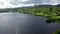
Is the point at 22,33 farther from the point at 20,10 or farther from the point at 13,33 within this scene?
the point at 20,10

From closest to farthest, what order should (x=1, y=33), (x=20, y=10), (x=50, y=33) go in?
1. (x=50, y=33)
2. (x=1, y=33)
3. (x=20, y=10)

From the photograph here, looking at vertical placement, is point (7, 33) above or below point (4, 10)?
above

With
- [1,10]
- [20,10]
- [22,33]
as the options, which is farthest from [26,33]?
[1,10]

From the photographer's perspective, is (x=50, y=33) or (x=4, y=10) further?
(x=4, y=10)

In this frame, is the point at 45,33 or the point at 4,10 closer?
the point at 45,33

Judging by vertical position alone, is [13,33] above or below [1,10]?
above

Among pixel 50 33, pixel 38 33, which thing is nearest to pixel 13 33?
pixel 38 33

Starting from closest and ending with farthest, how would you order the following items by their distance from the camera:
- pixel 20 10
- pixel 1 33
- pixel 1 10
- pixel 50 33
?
1. pixel 50 33
2. pixel 1 33
3. pixel 20 10
4. pixel 1 10

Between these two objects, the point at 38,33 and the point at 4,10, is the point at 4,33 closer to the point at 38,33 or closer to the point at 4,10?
the point at 38,33

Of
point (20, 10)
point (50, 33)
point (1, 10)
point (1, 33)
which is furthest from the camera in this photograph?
point (1, 10)
